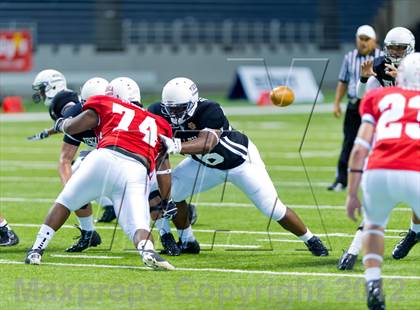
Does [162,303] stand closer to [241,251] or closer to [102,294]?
[102,294]

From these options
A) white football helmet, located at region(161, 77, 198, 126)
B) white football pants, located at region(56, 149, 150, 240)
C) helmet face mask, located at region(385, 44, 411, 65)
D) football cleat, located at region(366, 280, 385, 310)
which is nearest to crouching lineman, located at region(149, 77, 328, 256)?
white football helmet, located at region(161, 77, 198, 126)

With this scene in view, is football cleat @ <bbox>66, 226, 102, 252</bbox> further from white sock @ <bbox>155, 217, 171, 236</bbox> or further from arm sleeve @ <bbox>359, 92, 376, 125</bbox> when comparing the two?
arm sleeve @ <bbox>359, 92, 376, 125</bbox>

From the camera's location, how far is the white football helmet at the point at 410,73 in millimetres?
6043

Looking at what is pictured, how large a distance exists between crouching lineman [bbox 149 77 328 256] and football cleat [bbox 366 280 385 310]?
213 cm

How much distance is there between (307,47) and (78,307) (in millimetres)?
27670

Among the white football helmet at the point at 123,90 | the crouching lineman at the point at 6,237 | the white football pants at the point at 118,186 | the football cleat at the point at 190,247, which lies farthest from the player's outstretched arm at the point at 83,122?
the crouching lineman at the point at 6,237

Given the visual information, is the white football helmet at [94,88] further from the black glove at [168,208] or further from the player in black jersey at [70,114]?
the black glove at [168,208]

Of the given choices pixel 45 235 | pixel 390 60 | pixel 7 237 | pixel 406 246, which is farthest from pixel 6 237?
pixel 390 60

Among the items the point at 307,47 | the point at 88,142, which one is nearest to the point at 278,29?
the point at 307,47

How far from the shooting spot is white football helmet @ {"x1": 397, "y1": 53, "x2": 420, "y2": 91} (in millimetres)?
6043

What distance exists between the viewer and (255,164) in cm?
816

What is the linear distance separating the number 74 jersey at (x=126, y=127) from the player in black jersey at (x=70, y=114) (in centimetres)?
99

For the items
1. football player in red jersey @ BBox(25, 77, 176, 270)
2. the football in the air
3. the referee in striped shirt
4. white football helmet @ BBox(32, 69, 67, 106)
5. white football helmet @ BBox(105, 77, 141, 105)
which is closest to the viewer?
football player in red jersey @ BBox(25, 77, 176, 270)

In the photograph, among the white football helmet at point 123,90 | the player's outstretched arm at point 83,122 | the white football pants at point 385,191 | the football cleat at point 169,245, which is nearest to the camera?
the white football pants at point 385,191
